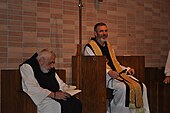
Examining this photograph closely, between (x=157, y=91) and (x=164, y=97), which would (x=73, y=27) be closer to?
(x=157, y=91)

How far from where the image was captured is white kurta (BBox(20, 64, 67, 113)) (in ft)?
12.1

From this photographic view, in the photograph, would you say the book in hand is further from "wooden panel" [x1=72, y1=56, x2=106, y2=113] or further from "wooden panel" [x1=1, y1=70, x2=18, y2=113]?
"wooden panel" [x1=1, y1=70, x2=18, y2=113]

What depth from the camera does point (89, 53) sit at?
4773 millimetres

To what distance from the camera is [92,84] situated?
4.32 metres

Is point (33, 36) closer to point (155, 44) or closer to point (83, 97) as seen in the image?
point (83, 97)

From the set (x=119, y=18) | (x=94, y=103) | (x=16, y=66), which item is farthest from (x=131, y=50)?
(x=16, y=66)

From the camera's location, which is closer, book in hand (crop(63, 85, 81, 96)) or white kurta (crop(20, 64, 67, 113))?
white kurta (crop(20, 64, 67, 113))

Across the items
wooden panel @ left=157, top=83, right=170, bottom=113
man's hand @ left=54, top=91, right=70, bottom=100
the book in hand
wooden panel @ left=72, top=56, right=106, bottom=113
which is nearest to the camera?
man's hand @ left=54, top=91, right=70, bottom=100

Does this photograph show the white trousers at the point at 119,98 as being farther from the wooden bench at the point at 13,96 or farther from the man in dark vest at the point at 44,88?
the wooden bench at the point at 13,96

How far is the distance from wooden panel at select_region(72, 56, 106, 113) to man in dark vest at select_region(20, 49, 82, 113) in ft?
1.45

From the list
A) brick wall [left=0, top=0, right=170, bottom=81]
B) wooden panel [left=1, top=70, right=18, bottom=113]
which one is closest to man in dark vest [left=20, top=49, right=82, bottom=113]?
wooden panel [left=1, top=70, right=18, bottom=113]

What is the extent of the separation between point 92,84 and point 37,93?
3.03 ft

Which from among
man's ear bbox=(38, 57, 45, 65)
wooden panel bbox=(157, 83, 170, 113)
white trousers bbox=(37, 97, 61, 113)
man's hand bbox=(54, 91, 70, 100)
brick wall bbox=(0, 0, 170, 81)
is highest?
brick wall bbox=(0, 0, 170, 81)

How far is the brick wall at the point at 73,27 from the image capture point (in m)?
4.45
